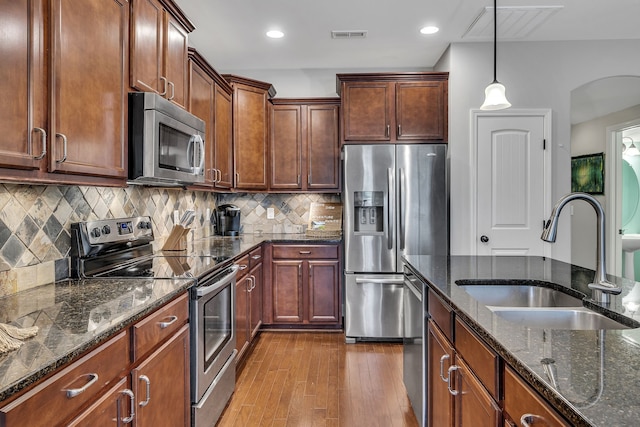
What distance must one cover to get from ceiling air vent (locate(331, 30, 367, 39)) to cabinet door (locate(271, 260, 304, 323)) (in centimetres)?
207

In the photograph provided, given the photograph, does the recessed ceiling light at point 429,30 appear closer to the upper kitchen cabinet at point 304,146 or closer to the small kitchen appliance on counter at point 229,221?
the upper kitchen cabinet at point 304,146

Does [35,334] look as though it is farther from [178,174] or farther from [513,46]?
[513,46]

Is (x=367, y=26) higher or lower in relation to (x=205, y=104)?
higher

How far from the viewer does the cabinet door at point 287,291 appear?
12.4ft

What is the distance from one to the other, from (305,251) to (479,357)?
2.63 meters

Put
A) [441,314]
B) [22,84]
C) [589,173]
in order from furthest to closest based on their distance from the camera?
1. [589,173]
2. [441,314]
3. [22,84]

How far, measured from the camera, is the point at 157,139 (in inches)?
76.9

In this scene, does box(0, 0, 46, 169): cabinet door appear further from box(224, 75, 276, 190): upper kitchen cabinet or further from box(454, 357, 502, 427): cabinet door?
box(224, 75, 276, 190): upper kitchen cabinet

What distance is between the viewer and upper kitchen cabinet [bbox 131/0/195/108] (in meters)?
1.91

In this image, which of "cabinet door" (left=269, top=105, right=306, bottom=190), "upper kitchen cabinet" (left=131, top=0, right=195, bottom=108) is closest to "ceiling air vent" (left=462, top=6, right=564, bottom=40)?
"cabinet door" (left=269, top=105, right=306, bottom=190)

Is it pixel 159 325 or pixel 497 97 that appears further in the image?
pixel 497 97

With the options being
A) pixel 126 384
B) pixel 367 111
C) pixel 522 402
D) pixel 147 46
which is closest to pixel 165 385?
pixel 126 384

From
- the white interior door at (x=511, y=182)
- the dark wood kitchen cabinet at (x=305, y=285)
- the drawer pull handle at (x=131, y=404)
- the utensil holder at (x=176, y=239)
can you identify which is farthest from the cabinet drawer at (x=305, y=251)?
the drawer pull handle at (x=131, y=404)

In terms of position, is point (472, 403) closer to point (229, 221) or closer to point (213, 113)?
point (213, 113)
